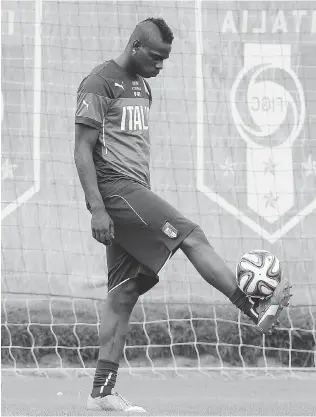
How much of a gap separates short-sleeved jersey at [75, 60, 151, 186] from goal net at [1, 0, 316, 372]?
160 inches

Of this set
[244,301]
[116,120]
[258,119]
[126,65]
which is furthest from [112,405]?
[258,119]

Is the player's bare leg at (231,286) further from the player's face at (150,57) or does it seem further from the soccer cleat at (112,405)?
the player's face at (150,57)

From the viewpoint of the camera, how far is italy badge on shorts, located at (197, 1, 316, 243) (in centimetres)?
1083

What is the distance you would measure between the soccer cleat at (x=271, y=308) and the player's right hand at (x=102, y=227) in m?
0.81

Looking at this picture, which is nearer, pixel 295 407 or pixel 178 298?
pixel 295 407

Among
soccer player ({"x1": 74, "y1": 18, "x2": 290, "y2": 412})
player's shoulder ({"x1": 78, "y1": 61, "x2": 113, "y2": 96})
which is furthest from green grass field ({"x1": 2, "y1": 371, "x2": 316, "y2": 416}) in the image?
player's shoulder ({"x1": 78, "y1": 61, "x2": 113, "y2": 96})

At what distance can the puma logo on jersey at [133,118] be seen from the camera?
18.9 feet

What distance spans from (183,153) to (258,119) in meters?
0.81

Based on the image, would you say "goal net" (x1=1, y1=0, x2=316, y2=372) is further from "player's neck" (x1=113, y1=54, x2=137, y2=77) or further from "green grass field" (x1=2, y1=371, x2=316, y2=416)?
"player's neck" (x1=113, y1=54, x2=137, y2=77)

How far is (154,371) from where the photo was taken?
8719 millimetres

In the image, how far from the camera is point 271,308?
5.37m

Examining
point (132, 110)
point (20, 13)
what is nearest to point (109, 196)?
point (132, 110)

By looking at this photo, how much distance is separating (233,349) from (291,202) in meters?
2.03

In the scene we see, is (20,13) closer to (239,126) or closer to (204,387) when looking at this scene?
(239,126)
